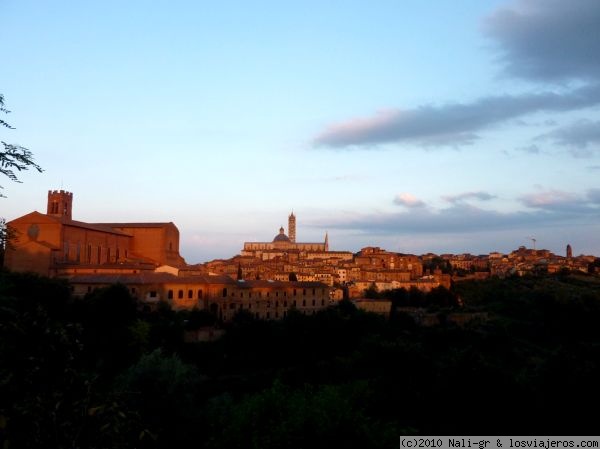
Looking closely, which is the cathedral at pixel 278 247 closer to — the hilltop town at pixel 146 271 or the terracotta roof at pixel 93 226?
the hilltop town at pixel 146 271

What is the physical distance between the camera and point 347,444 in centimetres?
892

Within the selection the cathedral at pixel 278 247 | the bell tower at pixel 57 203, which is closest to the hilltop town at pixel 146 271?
the bell tower at pixel 57 203

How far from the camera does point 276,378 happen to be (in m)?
20.7

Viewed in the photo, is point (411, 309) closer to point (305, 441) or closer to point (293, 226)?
point (305, 441)

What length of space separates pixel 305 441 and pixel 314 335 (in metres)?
27.0

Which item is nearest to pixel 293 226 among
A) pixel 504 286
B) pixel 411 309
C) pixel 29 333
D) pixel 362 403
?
pixel 504 286

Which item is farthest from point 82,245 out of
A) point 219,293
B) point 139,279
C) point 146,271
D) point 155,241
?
point 219,293

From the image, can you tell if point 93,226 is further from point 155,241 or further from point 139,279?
point 139,279

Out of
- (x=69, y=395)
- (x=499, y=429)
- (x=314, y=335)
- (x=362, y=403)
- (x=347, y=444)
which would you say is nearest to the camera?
(x=69, y=395)

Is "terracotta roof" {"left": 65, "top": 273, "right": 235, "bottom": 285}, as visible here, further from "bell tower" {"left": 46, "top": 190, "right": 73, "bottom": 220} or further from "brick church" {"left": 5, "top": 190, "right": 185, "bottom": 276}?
"bell tower" {"left": 46, "top": 190, "right": 73, "bottom": 220}

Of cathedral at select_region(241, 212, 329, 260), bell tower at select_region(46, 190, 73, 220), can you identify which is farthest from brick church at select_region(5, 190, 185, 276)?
cathedral at select_region(241, 212, 329, 260)

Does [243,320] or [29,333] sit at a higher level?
[29,333]

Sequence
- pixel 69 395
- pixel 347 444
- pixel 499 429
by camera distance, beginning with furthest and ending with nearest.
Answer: pixel 499 429 → pixel 347 444 → pixel 69 395

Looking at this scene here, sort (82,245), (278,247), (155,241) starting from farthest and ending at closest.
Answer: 1. (278,247)
2. (155,241)
3. (82,245)
